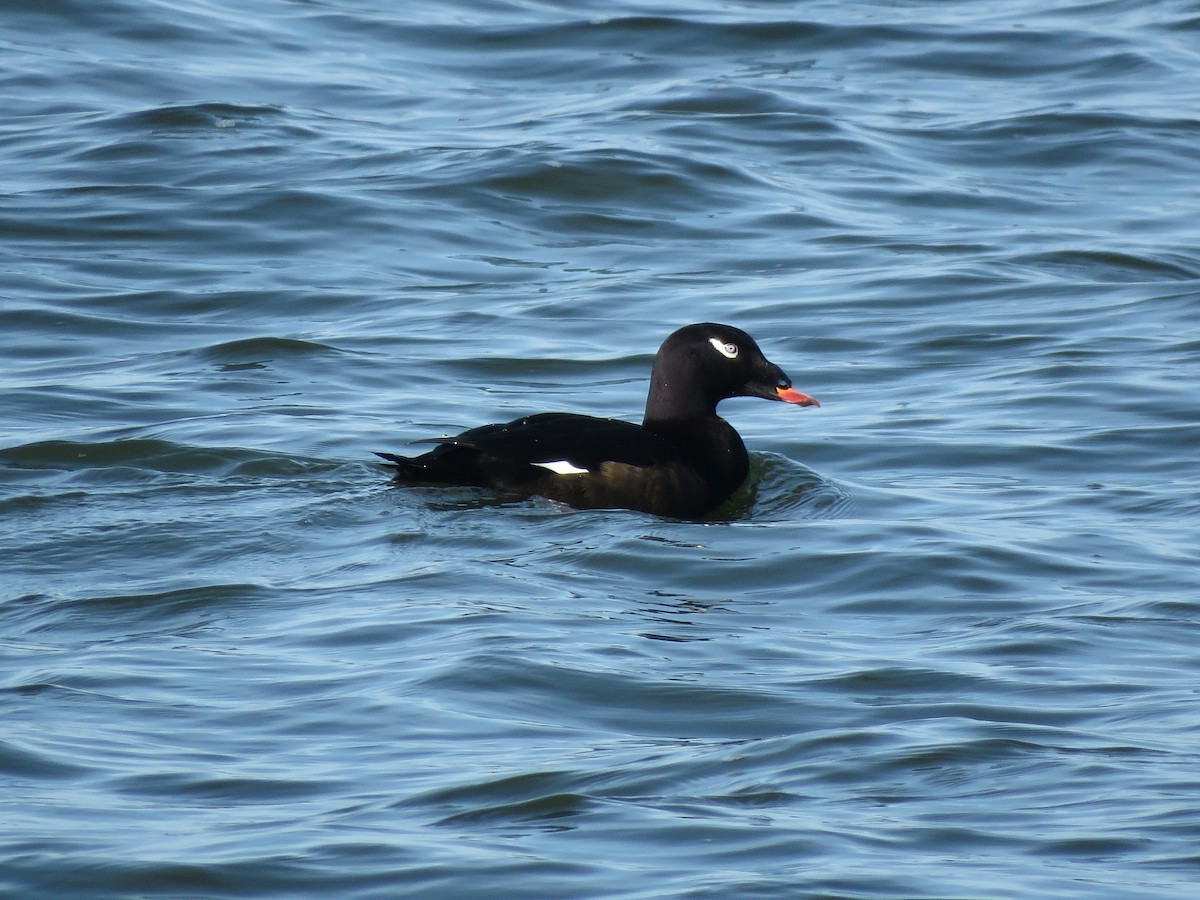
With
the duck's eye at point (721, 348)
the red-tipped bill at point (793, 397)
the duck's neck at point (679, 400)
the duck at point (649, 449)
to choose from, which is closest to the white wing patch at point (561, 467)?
the duck at point (649, 449)

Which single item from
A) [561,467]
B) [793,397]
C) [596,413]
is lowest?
[596,413]

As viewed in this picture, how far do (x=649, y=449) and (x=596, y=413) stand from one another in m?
1.72

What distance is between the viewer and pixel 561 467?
25.4ft

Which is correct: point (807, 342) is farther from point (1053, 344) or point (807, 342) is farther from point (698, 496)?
point (698, 496)

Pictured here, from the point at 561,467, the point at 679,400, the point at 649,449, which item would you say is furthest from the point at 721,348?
the point at 561,467

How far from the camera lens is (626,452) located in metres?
7.90

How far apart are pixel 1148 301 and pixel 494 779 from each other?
7798mm

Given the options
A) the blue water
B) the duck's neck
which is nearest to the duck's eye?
the duck's neck

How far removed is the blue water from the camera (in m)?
4.76

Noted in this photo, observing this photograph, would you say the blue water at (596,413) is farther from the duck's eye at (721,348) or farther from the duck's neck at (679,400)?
the duck's eye at (721,348)

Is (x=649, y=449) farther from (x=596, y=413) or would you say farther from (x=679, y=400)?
(x=596, y=413)

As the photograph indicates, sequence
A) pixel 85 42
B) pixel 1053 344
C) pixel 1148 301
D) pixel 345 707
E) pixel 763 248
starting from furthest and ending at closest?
pixel 85 42, pixel 763 248, pixel 1148 301, pixel 1053 344, pixel 345 707

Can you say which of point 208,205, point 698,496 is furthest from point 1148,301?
point 208,205

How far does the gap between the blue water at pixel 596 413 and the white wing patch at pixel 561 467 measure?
235 millimetres
